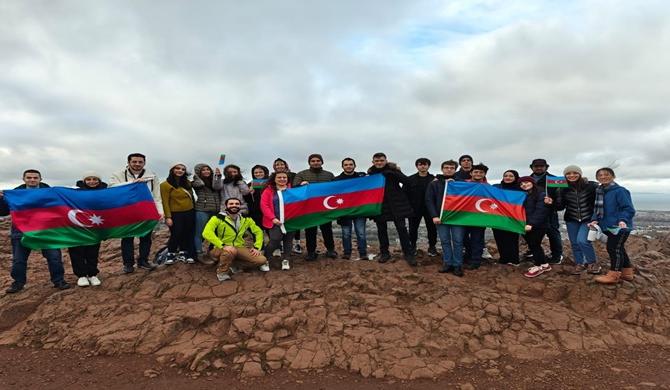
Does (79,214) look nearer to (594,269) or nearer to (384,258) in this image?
Result: (384,258)

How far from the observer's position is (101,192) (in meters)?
7.92

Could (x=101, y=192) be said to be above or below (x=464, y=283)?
above

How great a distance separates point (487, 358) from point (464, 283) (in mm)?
2233

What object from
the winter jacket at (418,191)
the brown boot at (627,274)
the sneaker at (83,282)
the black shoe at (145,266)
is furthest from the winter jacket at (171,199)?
the brown boot at (627,274)

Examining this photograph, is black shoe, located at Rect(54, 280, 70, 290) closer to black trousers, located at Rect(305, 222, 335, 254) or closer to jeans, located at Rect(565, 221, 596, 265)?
black trousers, located at Rect(305, 222, 335, 254)

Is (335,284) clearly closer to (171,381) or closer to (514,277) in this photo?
(171,381)

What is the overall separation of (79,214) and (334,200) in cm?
592

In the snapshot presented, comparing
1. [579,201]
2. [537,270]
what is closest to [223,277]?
[537,270]

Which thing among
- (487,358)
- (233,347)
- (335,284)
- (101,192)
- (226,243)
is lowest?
(487,358)

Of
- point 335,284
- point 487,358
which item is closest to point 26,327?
point 335,284

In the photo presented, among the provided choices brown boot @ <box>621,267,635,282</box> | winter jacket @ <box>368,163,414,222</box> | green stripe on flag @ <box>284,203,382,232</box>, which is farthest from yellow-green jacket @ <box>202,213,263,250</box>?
brown boot @ <box>621,267,635,282</box>

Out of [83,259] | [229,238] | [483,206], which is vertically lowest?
[83,259]

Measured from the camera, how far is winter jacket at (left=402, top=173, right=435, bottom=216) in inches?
352

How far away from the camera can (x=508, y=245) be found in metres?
8.98
